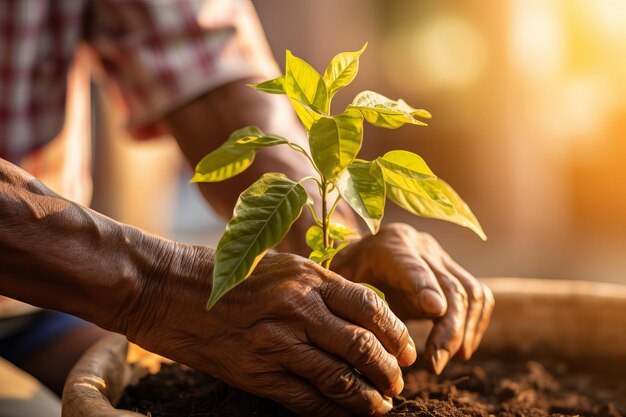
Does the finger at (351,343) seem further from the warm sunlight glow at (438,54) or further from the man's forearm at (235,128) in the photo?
the warm sunlight glow at (438,54)

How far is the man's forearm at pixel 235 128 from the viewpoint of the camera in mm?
1306

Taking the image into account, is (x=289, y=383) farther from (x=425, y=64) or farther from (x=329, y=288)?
(x=425, y=64)

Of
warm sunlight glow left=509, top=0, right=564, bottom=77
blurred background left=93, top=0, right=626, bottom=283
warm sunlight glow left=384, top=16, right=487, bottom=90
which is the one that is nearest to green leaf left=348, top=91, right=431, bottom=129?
blurred background left=93, top=0, right=626, bottom=283

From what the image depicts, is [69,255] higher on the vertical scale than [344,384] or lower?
higher

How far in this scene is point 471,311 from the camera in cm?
97

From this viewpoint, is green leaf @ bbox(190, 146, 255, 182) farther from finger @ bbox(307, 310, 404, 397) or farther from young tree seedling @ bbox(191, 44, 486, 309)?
finger @ bbox(307, 310, 404, 397)

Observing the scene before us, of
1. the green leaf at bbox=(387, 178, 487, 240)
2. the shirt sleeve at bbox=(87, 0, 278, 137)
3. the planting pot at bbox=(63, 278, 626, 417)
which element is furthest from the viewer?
the shirt sleeve at bbox=(87, 0, 278, 137)

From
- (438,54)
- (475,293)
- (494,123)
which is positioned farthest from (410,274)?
(438,54)

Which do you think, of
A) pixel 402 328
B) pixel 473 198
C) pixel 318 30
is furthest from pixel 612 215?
pixel 402 328

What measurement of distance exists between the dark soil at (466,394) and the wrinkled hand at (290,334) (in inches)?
3.5

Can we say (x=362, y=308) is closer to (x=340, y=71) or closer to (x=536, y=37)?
(x=340, y=71)

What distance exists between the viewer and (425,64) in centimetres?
444

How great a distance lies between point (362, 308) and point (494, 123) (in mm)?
3602

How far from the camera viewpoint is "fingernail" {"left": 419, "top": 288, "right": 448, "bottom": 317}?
0.90 m
